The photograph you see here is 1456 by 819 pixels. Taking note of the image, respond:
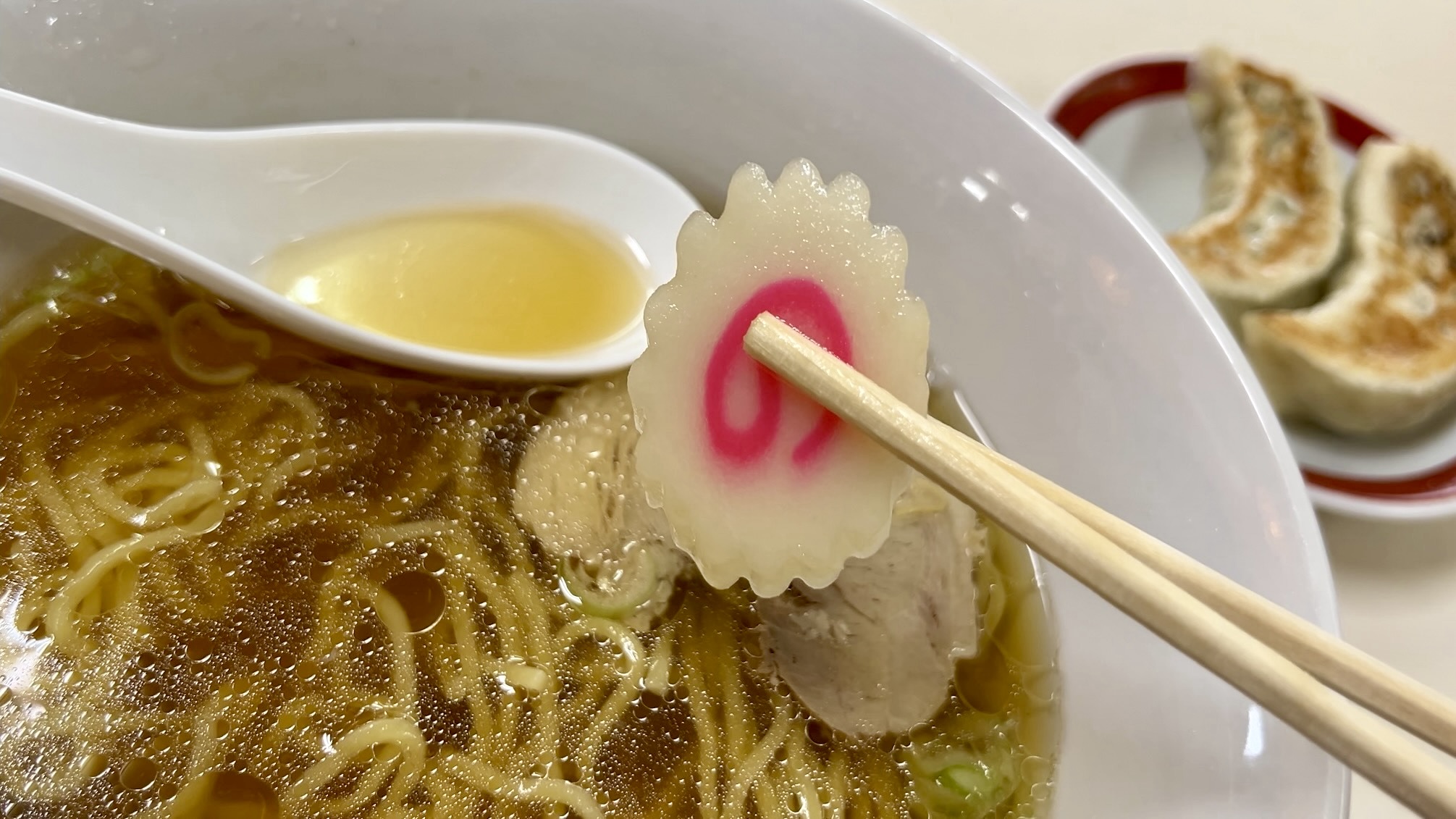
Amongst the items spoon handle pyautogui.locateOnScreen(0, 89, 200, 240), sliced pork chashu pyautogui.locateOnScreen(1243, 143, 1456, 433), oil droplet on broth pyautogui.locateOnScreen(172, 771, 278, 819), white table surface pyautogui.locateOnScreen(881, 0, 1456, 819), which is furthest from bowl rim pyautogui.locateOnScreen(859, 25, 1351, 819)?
oil droplet on broth pyautogui.locateOnScreen(172, 771, 278, 819)

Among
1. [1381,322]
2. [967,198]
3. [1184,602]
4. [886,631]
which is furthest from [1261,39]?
[1184,602]

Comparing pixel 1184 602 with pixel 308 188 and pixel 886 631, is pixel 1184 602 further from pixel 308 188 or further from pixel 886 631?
pixel 308 188

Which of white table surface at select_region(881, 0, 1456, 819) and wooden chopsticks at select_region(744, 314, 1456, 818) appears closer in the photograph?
wooden chopsticks at select_region(744, 314, 1456, 818)

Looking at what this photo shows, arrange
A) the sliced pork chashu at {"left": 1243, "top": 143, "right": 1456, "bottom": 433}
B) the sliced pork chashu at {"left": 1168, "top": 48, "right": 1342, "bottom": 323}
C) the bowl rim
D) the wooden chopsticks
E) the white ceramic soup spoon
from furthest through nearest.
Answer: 1. the sliced pork chashu at {"left": 1168, "top": 48, "right": 1342, "bottom": 323}
2. the sliced pork chashu at {"left": 1243, "top": 143, "right": 1456, "bottom": 433}
3. the white ceramic soup spoon
4. the bowl rim
5. the wooden chopsticks

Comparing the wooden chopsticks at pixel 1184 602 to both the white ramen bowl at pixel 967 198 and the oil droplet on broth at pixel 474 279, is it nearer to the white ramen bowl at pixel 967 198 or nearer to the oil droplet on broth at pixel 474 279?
the white ramen bowl at pixel 967 198

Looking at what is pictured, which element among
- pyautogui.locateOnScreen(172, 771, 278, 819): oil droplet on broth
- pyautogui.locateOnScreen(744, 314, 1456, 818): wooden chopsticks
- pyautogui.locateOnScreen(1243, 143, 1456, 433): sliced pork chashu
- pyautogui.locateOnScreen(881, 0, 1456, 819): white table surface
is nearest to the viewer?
pyautogui.locateOnScreen(744, 314, 1456, 818): wooden chopsticks

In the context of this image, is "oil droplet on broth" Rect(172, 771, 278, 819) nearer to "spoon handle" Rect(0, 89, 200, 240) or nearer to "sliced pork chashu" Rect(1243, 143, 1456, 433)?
"spoon handle" Rect(0, 89, 200, 240)
